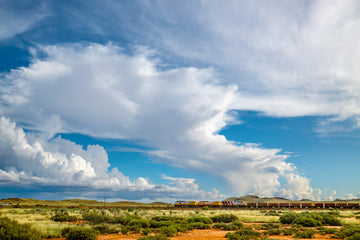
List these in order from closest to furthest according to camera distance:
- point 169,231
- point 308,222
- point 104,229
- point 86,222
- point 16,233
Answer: point 16,233, point 169,231, point 104,229, point 86,222, point 308,222

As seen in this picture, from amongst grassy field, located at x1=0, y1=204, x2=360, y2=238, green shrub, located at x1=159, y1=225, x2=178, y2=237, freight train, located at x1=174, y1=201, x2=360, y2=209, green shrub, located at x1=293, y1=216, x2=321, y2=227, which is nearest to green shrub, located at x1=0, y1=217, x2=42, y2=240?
grassy field, located at x1=0, y1=204, x2=360, y2=238

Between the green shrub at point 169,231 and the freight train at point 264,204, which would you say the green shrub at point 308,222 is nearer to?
the green shrub at point 169,231

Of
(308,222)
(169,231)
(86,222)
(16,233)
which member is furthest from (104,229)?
(308,222)

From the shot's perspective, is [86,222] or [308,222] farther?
[308,222]

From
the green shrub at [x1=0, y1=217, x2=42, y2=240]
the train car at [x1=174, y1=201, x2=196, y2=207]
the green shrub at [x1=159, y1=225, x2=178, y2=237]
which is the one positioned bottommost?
the train car at [x1=174, y1=201, x2=196, y2=207]

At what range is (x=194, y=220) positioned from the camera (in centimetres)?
3556

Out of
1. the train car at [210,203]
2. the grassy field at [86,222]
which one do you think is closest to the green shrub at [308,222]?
the grassy field at [86,222]

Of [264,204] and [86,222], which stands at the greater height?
[86,222]

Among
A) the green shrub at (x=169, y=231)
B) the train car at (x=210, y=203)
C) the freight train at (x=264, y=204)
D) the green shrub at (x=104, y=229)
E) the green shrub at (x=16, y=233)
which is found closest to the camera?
the green shrub at (x=16, y=233)

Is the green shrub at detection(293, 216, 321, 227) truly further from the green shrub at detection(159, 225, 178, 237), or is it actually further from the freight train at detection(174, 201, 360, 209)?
the freight train at detection(174, 201, 360, 209)

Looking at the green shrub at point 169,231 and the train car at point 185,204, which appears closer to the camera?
the green shrub at point 169,231

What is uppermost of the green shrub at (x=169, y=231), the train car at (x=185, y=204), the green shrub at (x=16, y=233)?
the green shrub at (x=16, y=233)

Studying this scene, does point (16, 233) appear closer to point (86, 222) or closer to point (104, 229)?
point (104, 229)

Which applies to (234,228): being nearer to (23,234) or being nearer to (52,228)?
(52,228)
